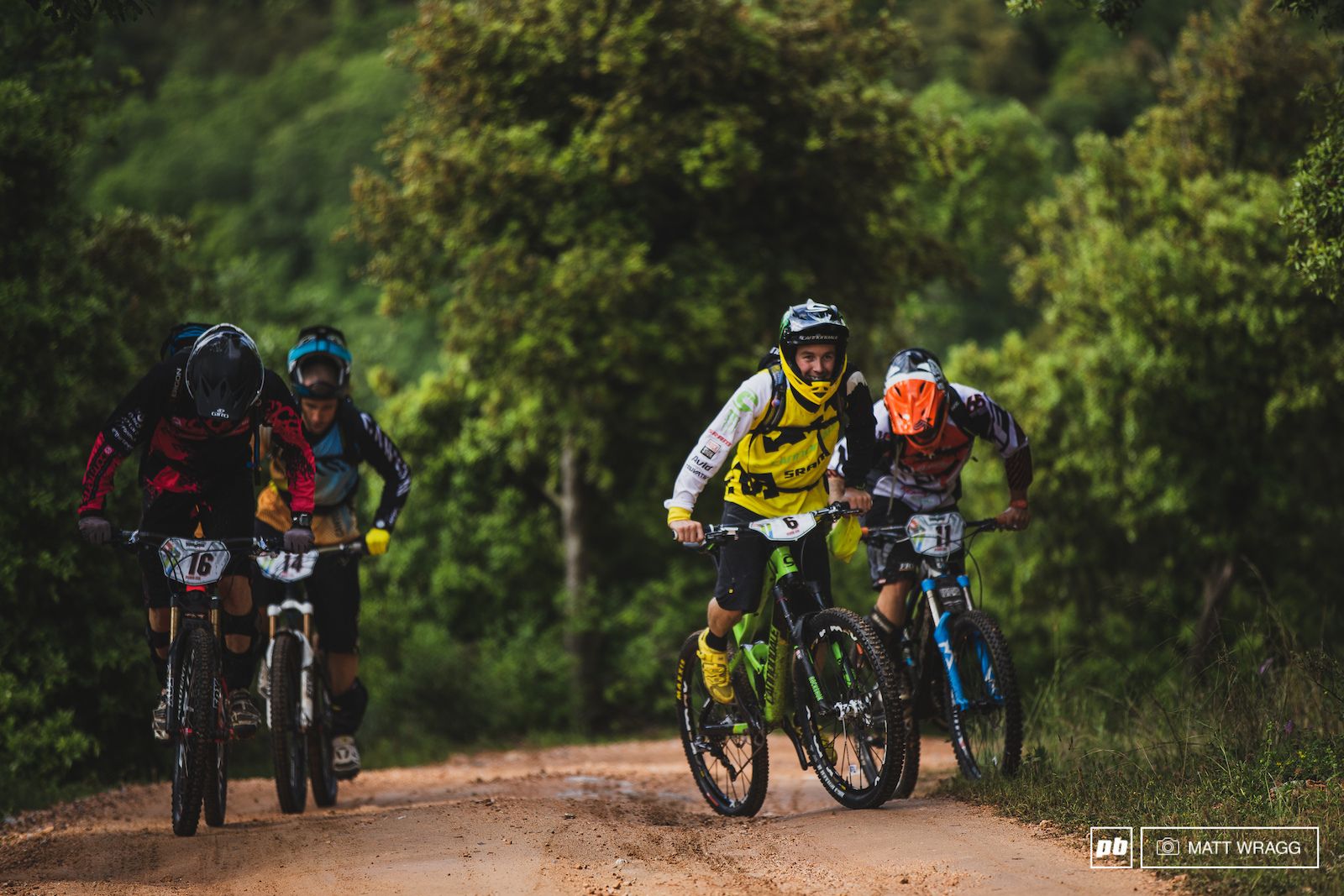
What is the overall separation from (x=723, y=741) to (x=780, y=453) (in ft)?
5.17

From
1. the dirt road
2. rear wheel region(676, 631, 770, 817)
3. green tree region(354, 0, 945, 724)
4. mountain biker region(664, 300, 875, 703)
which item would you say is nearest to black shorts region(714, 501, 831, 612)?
mountain biker region(664, 300, 875, 703)

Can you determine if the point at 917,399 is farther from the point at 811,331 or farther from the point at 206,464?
the point at 206,464

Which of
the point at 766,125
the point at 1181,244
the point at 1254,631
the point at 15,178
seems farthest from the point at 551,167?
the point at 1254,631

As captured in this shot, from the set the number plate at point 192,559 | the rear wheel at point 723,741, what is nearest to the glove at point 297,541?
the number plate at point 192,559

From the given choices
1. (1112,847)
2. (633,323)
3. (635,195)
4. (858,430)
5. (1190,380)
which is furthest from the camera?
(1190,380)

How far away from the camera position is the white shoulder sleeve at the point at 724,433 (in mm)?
5777

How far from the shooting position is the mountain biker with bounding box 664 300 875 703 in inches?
228

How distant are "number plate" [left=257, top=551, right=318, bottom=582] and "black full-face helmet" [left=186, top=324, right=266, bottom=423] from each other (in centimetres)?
150

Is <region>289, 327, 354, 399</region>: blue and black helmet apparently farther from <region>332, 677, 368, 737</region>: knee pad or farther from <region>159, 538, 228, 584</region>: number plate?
<region>332, 677, 368, 737</region>: knee pad

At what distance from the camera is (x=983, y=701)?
20.2 feet

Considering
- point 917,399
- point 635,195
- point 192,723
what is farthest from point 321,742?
point 635,195

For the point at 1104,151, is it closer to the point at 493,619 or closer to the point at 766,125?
the point at 766,125

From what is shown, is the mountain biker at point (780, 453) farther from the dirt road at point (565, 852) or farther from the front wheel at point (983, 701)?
the dirt road at point (565, 852)

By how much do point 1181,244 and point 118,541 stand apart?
13736 mm
